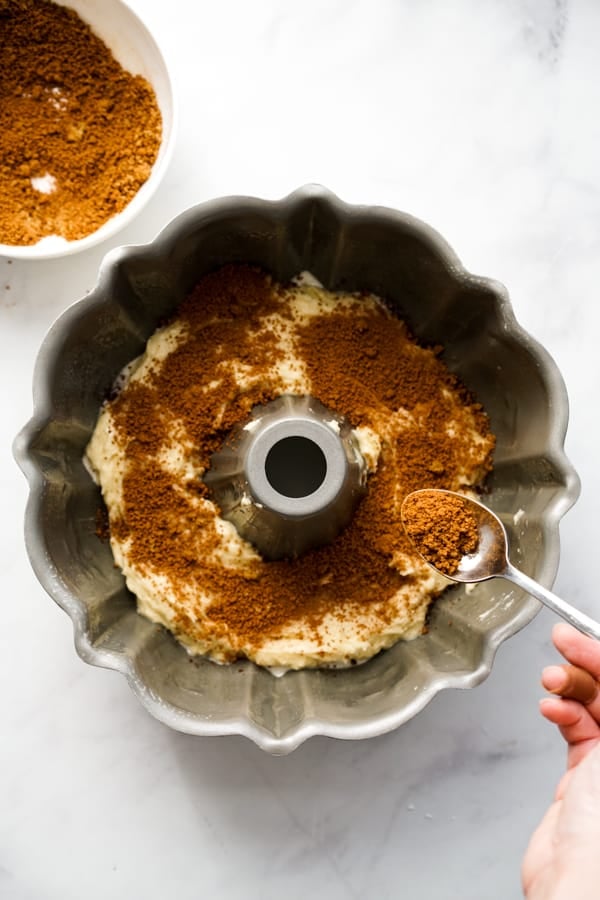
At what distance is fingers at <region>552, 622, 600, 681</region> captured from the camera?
105 cm

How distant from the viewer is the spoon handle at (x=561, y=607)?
98 centimetres

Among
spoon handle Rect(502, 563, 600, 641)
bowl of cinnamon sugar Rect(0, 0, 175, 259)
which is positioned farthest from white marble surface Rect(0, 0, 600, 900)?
spoon handle Rect(502, 563, 600, 641)

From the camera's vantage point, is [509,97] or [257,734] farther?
[509,97]

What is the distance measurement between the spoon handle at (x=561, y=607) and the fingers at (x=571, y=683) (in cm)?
7

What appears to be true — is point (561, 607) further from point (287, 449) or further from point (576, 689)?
point (287, 449)

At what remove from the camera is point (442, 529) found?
3.54ft

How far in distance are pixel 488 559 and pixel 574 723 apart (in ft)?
0.78

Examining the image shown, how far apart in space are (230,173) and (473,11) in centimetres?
47

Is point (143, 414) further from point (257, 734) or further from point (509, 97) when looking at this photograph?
point (509, 97)

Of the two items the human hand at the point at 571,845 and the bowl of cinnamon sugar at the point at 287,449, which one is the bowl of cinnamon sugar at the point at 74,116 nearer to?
the bowl of cinnamon sugar at the point at 287,449

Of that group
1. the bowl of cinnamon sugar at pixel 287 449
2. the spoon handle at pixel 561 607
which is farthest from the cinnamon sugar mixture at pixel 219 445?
the spoon handle at pixel 561 607

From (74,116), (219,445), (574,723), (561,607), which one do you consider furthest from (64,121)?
(574,723)

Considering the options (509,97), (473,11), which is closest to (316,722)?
(509,97)

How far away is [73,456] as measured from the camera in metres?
1.17
